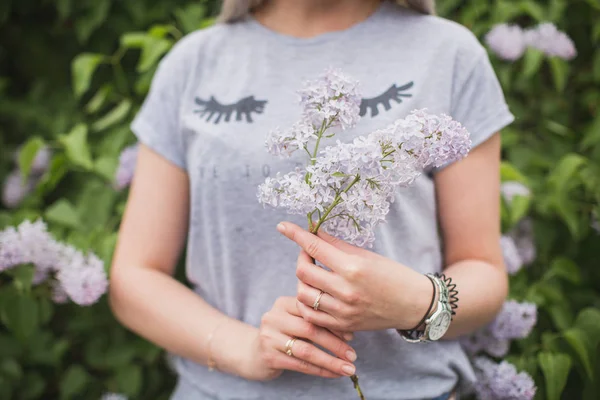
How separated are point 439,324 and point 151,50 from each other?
98 centimetres

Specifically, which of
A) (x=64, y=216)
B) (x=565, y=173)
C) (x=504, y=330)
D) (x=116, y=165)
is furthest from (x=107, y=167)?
(x=565, y=173)

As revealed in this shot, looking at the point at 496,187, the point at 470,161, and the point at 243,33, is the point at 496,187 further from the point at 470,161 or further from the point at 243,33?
the point at 243,33

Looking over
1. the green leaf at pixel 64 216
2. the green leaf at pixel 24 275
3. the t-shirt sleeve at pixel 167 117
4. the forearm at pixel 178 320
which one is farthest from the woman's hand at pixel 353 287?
the green leaf at pixel 64 216

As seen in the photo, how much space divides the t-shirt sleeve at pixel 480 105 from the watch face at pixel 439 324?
311 mm

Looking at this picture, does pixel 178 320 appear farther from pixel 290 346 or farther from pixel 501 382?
pixel 501 382

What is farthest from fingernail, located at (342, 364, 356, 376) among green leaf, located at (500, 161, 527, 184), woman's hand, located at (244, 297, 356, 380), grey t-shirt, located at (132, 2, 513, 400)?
green leaf, located at (500, 161, 527, 184)

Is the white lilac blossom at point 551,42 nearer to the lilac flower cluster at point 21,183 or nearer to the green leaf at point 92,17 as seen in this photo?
the green leaf at point 92,17

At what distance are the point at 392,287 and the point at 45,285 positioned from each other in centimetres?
79

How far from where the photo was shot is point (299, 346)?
821mm

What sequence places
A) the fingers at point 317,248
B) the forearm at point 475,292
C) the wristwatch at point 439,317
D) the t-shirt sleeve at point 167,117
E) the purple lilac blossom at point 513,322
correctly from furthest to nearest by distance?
the purple lilac blossom at point 513,322 < the t-shirt sleeve at point 167,117 < the forearm at point 475,292 < the wristwatch at point 439,317 < the fingers at point 317,248

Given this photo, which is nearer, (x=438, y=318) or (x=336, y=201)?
(x=336, y=201)

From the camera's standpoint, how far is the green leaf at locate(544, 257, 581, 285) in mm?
1387

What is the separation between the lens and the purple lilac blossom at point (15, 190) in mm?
1726

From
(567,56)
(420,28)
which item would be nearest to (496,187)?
(420,28)
